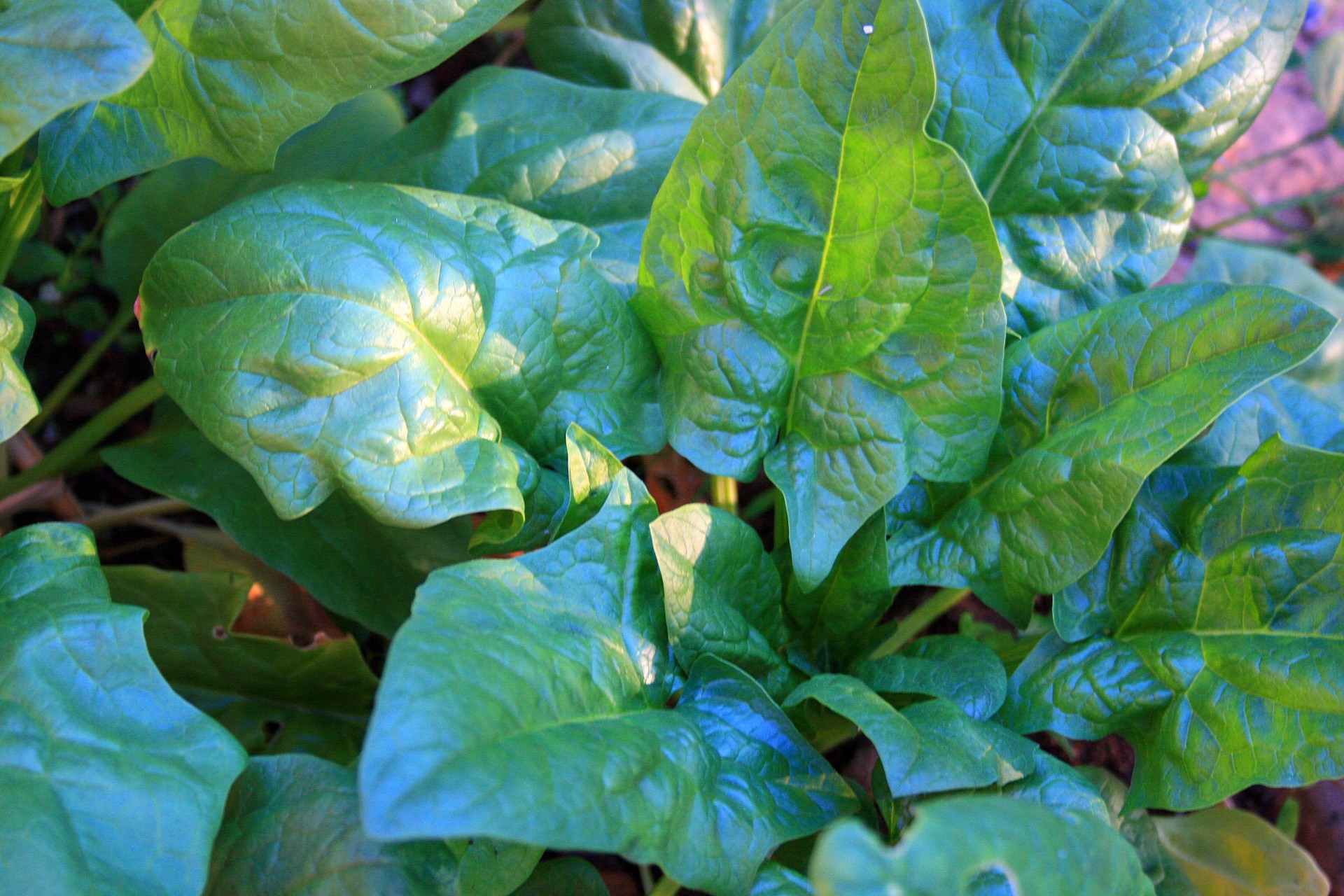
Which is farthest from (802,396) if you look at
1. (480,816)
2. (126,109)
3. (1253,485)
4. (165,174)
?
(165,174)

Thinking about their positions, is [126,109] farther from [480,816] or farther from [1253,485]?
[1253,485]

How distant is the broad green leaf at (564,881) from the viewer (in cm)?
95

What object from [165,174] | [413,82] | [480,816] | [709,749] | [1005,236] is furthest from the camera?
[413,82]

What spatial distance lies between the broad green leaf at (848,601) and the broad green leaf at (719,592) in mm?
49

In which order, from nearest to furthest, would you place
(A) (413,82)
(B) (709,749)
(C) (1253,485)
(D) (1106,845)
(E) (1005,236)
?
(D) (1106,845) → (B) (709,749) → (C) (1253,485) → (E) (1005,236) → (A) (413,82)

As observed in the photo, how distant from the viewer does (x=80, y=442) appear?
1253mm

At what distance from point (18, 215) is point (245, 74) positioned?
14.6 inches

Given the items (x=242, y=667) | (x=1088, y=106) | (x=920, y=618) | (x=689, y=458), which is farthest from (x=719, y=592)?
(x=1088, y=106)

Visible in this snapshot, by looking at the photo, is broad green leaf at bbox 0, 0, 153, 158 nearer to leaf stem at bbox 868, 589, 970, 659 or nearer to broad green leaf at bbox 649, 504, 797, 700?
broad green leaf at bbox 649, 504, 797, 700

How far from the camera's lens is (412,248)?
33.2 inches

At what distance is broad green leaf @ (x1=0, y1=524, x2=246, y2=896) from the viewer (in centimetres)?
66

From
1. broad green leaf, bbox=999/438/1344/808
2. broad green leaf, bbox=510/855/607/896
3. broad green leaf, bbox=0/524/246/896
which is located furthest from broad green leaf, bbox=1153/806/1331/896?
broad green leaf, bbox=0/524/246/896

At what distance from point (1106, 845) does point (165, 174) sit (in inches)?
50.5

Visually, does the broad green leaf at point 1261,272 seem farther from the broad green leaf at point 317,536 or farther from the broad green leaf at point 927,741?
the broad green leaf at point 317,536
